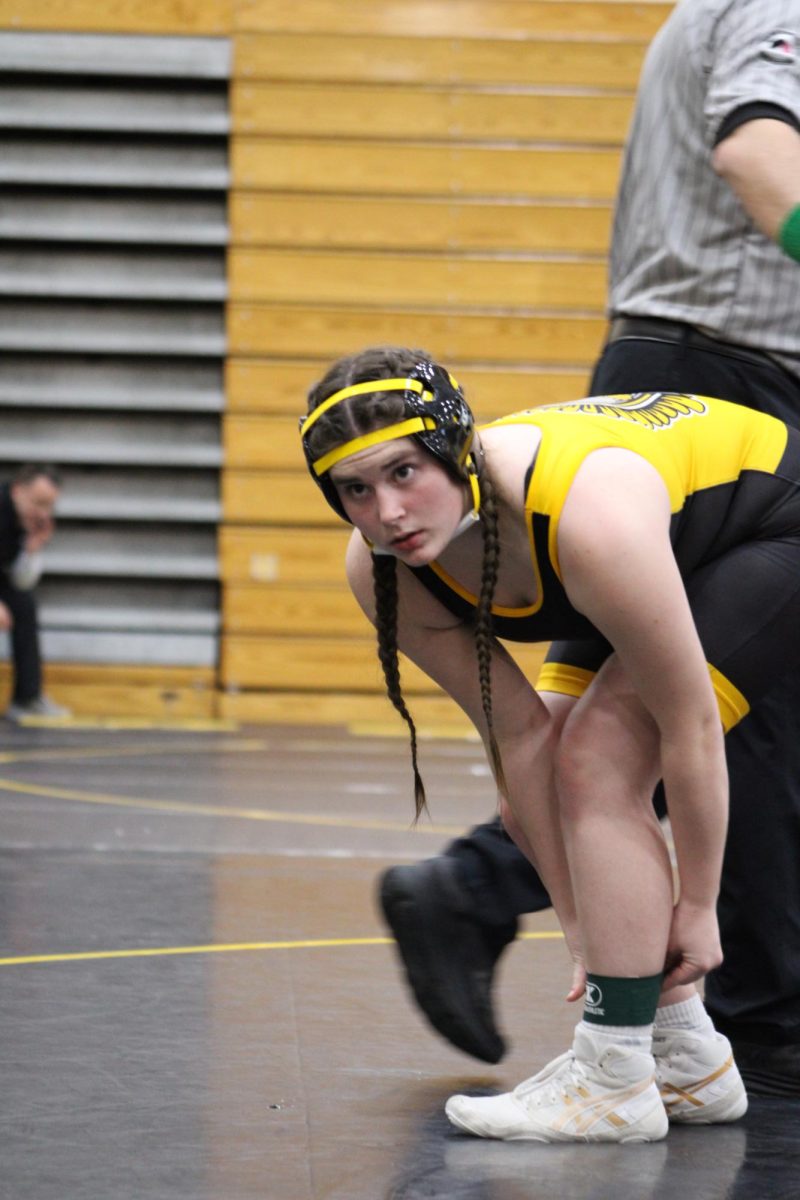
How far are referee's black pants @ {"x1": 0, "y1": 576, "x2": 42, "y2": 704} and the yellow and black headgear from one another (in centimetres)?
520

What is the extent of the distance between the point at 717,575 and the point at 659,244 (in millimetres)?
487

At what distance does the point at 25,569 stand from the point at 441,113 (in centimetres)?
249

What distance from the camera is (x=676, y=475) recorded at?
155 centimetres

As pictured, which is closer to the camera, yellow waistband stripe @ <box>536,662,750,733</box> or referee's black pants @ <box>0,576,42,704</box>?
yellow waistband stripe @ <box>536,662,750,733</box>

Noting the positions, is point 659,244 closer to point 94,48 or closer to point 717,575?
point 717,575

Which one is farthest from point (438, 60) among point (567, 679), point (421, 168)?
point (567, 679)

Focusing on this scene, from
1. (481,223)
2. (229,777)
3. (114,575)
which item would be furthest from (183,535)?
(229,777)

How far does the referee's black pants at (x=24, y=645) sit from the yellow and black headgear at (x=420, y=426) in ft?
17.1

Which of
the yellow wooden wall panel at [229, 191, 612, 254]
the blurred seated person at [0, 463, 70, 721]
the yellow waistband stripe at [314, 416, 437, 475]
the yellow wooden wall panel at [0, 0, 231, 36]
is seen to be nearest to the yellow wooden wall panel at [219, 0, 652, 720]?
the yellow wooden wall panel at [229, 191, 612, 254]

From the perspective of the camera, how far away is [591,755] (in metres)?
1.53

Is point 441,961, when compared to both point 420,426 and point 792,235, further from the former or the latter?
point 792,235

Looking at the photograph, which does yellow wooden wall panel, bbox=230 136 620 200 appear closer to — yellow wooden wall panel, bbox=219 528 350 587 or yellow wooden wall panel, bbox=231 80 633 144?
yellow wooden wall panel, bbox=231 80 633 144

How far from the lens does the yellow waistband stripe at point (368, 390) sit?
146 cm

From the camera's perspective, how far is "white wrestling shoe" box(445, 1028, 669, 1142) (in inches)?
60.6
